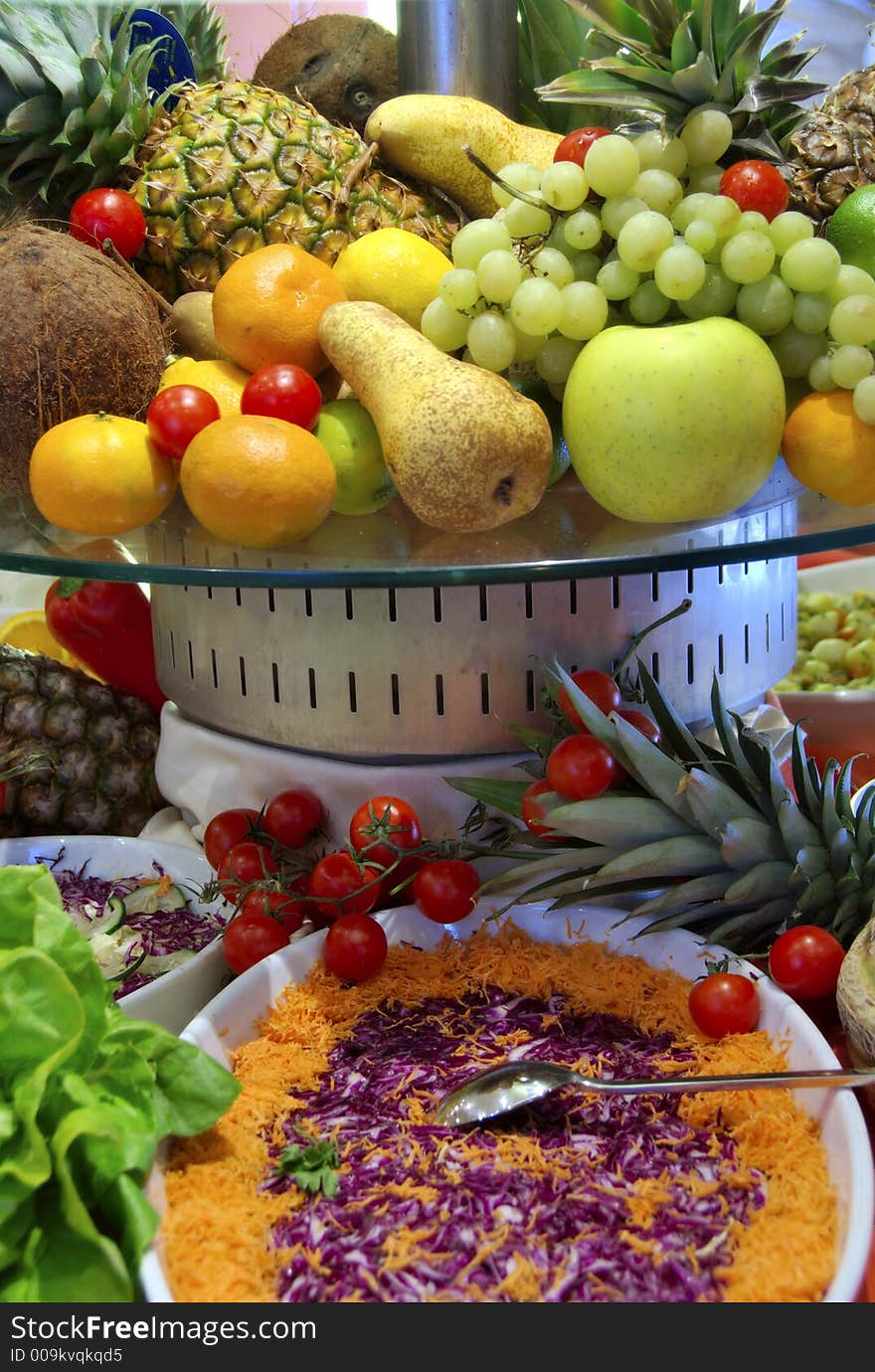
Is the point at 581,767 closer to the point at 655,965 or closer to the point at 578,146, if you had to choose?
the point at 655,965

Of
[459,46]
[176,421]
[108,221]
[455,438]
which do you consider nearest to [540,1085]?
Answer: [455,438]

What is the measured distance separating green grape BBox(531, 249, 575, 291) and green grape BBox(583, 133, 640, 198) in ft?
0.21

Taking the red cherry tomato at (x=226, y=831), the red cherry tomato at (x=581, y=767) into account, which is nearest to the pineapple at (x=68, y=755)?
the red cherry tomato at (x=226, y=831)

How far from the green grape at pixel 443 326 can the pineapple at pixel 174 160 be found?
327 millimetres

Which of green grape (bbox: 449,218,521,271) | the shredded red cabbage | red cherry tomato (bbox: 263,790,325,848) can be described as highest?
green grape (bbox: 449,218,521,271)

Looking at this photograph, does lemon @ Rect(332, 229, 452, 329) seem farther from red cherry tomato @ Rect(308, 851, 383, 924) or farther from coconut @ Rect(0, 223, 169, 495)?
red cherry tomato @ Rect(308, 851, 383, 924)

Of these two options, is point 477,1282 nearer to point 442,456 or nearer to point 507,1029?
point 507,1029

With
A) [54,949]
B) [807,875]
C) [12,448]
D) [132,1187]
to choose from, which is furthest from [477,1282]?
[12,448]

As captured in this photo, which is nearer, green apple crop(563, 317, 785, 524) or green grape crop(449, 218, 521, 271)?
green apple crop(563, 317, 785, 524)

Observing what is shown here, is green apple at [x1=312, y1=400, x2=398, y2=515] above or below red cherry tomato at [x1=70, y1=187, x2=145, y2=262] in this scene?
below

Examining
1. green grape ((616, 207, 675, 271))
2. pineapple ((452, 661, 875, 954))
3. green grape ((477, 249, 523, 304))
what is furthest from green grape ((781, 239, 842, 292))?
pineapple ((452, 661, 875, 954))

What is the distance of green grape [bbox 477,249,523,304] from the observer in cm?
100

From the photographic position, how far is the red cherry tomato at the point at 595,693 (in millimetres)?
1101

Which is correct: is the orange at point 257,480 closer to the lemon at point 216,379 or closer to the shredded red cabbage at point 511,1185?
the lemon at point 216,379
